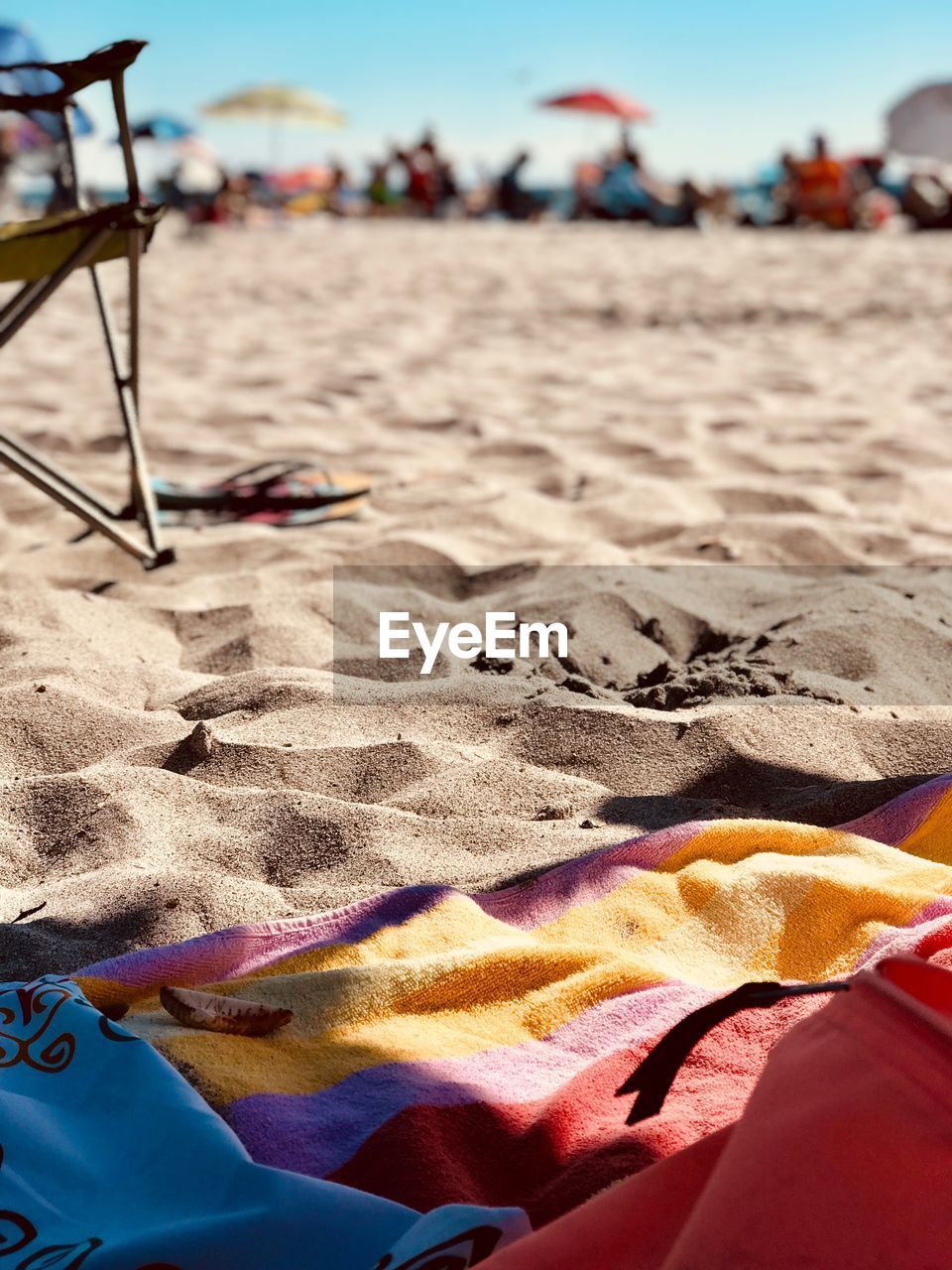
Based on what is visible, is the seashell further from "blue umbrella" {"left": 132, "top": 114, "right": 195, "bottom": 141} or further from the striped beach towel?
"blue umbrella" {"left": 132, "top": 114, "right": 195, "bottom": 141}

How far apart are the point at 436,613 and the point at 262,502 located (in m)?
0.82

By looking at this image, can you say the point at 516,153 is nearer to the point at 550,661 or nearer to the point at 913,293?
the point at 913,293

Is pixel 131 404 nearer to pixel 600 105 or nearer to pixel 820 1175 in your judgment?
pixel 820 1175

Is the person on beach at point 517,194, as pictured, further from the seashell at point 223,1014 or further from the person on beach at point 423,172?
the seashell at point 223,1014

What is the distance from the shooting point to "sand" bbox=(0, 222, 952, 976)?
1.72 meters

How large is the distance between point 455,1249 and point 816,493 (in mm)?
2706

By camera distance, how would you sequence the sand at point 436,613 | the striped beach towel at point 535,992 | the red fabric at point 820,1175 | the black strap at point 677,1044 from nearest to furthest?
1. the red fabric at point 820,1175
2. the black strap at point 677,1044
3. the striped beach towel at point 535,992
4. the sand at point 436,613

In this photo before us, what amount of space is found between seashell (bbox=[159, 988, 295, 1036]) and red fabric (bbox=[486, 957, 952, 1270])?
532mm

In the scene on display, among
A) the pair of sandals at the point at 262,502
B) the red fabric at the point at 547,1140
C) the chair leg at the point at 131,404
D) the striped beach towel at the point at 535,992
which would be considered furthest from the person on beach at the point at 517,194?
the red fabric at the point at 547,1140

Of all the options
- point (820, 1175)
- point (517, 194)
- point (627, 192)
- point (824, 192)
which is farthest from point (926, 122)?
point (517, 194)

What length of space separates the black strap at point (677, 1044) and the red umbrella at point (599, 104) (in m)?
21.6

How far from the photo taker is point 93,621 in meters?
2.43

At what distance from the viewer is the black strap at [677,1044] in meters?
1.05

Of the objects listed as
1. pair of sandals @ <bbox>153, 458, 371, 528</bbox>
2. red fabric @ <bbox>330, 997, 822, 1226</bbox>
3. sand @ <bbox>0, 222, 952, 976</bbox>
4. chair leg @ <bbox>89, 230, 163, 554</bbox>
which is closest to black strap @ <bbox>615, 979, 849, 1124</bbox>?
red fabric @ <bbox>330, 997, 822, 1226</bbox>
